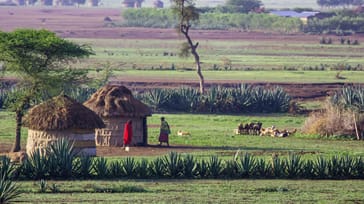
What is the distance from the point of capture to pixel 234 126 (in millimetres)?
48719

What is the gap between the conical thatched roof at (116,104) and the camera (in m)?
40.2

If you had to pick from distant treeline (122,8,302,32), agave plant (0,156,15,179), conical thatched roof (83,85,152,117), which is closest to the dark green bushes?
agave plant (0,156,15,179)

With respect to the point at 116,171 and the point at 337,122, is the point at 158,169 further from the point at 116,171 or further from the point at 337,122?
the point at 337,122

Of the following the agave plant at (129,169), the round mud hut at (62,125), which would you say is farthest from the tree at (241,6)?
the agave plant at (129,169)

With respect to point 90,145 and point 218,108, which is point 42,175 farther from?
point 218,108

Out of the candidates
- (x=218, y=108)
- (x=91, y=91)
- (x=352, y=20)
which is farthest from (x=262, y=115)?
(x=352, y=20)

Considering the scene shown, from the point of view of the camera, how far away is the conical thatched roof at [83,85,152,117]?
40188 millimetres

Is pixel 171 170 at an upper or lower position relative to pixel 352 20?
lower

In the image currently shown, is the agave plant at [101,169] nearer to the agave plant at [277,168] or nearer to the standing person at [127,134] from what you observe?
the agave plant at [277,168]

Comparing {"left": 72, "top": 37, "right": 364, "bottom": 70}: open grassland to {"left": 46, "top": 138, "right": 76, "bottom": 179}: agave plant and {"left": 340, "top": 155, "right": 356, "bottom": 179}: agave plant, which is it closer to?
{"left": 340, "top": 155, "right": 356, "bottom": 179}: agave plant

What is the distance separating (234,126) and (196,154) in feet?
38.5

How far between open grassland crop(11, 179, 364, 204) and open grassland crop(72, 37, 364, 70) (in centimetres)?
5045

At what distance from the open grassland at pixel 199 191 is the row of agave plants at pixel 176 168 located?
0.65 meters

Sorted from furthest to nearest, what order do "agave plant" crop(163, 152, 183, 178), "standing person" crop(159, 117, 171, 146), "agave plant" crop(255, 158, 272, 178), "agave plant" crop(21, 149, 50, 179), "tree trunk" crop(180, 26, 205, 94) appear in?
"tree trunk" crop(180, 26, 205, 94) < "standing person" crop(159, 117, 171, 146) < "agave plant" crop(255, 158, 272, 178) < "agave plant" crop(163, 152, 183, 178) < "agave plant" crop(21, 149, 50, 179)
